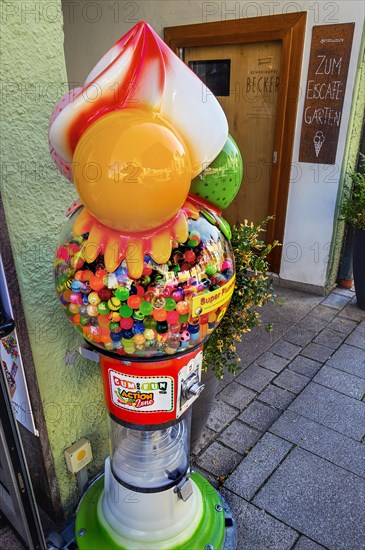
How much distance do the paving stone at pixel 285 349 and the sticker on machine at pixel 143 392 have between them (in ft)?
6.25

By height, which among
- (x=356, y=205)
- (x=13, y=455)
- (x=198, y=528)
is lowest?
(x=198, y=528)

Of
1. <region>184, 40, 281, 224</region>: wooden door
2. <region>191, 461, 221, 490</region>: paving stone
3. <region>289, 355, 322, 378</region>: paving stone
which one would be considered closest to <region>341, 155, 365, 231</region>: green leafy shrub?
<region>184, 40, 281, 224</region>: wooden door

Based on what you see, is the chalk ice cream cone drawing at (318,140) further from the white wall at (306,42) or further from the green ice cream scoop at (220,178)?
the green ice cream scoop at (220,178)

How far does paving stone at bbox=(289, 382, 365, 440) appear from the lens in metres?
2.39

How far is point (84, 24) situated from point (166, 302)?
430 centimetres

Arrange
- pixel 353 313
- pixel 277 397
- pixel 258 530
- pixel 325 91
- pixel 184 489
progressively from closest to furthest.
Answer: pixel 184 489, pixel 258 530, pixel 277 397, pixel 325 91, pixel 353 313

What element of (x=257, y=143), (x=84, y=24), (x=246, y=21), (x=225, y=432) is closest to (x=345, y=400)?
(x=225, y=432)

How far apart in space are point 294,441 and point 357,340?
4.19ft

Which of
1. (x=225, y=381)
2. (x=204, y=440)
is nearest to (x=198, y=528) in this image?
(x=204, y=440)

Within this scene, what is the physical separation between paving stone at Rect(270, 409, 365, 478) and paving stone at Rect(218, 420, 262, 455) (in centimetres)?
12

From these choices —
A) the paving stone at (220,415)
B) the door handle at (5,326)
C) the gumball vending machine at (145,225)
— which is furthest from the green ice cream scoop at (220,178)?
the paving stone at (220,415)

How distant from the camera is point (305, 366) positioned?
295 cm

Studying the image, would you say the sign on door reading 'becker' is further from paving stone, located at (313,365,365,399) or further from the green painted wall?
the green painted wall

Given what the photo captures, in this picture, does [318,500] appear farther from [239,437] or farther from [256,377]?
[256,377]
